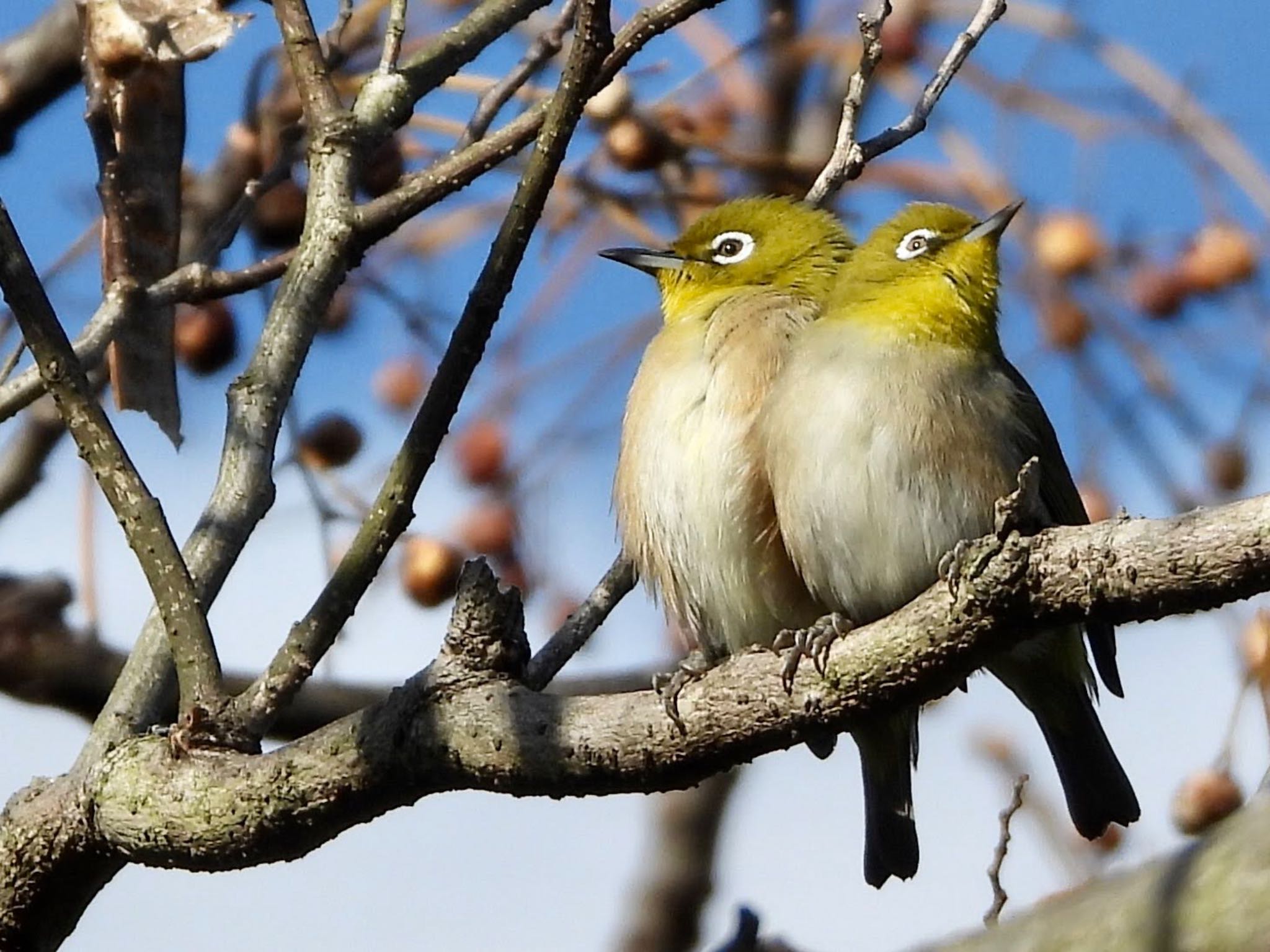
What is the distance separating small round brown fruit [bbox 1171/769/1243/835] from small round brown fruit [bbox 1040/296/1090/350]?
1.22 meters

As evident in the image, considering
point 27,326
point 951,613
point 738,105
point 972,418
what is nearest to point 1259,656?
point 972,418

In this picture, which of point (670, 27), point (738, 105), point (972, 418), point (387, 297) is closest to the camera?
point (670, 27)

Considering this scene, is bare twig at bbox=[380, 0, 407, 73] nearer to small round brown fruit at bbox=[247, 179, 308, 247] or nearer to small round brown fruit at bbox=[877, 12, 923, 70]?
small round brown fruit at bbox=[247, 179, 308, 247]

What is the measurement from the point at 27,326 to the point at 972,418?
6.93ft

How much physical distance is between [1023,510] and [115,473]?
1681 millimetres

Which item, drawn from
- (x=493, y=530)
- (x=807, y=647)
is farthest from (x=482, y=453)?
(x=807, y=647)

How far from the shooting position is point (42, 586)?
5215mm

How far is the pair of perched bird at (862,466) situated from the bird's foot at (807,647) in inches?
12.5

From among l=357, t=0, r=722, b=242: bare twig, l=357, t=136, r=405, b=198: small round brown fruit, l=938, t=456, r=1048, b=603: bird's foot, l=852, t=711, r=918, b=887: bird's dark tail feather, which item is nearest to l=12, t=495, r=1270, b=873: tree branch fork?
l=938, t=456, r=1048, b=603: bird's foot

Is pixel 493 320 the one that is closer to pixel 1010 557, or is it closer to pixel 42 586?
pixel 1010 557

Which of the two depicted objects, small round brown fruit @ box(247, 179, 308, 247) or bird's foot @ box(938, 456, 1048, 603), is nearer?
bird's foot @ box(938, 456, 1048, 603)

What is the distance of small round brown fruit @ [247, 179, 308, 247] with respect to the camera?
5.62m

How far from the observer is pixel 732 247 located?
5.63 m

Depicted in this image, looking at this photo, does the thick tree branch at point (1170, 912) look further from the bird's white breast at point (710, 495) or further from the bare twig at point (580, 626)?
the bird's white breast at point (710, 495)
